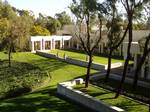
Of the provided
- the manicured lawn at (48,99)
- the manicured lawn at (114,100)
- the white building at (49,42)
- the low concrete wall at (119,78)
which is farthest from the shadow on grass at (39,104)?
the white building at (49,42)

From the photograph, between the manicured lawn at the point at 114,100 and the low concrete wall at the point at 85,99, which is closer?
the low concrete wall at the point at 85,99

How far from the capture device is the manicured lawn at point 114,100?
18.7 meters

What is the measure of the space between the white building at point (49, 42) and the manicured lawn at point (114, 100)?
29427 millimetres

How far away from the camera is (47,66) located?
122 feet

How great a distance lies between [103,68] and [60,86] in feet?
33.6

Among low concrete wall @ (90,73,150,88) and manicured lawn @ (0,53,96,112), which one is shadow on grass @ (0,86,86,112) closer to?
manicured lawn @ (0,53,96,112)

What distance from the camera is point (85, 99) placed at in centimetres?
2006

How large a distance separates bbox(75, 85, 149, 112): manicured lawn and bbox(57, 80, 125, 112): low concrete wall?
4.41 feet

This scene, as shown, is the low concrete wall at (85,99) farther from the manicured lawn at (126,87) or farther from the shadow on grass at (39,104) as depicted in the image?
the manicured lawn at (126,87)

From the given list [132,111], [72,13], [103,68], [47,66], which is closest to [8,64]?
[47,66]

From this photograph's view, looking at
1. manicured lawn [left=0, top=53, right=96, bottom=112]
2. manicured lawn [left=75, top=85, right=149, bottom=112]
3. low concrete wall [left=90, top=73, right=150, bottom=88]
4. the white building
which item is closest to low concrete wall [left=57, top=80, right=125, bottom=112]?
manicured lawn [left=0, top=53, right=96, bottom=112]

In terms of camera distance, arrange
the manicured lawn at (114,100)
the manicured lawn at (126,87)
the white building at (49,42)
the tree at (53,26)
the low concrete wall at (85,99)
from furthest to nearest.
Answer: the tree at (53,26) < the white building at (49,42) < the manicured lawn at (126,87) < the manicured lawn at (114,100) < the low concrete wall at (85,99)

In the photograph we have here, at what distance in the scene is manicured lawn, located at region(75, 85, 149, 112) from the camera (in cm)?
1870

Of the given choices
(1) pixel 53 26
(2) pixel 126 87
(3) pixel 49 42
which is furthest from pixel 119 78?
(1) pixel 53 26
